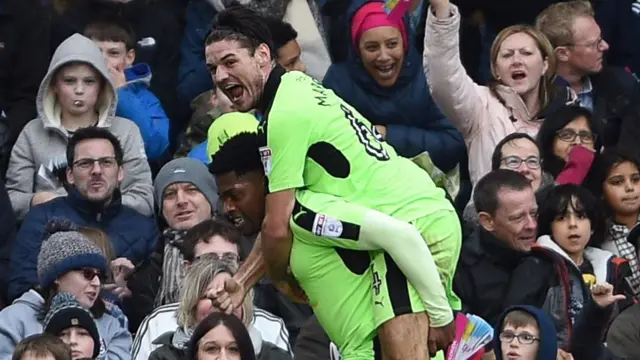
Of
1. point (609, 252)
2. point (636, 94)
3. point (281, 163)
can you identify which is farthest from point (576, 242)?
point (281, 163)

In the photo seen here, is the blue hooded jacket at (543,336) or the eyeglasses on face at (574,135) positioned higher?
the eyeglasses on face at (574,135)

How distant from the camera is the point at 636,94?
13.4 meters

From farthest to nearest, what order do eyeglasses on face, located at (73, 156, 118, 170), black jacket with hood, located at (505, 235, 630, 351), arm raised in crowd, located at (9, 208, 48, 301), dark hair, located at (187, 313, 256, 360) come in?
eyeglasses on face, located at (73, 156, 118, 170) → arm raised in crowd, located at (9, 208, 48, 301) → black jacket with hood, located at (505, 235, 630, 351) → dark hair, located at (187, 313, 256, 360)

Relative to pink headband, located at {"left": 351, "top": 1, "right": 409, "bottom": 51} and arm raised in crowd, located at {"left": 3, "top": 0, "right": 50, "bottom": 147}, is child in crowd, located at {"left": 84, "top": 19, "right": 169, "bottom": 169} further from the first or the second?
pink headband, located at {"left": 351, "top": 1, "right": 409, "bottom": 51}

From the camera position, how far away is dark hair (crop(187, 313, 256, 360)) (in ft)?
32.1

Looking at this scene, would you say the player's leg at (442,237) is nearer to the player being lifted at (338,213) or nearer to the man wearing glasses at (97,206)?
the player being lifted at (338,213)

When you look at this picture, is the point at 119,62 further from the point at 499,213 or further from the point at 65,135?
the point at 499,213

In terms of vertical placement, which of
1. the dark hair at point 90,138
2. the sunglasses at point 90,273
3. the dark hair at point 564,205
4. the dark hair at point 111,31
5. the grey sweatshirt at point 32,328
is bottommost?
the grey sweatshirt at point 32,328

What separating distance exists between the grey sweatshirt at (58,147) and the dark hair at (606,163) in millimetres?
2549

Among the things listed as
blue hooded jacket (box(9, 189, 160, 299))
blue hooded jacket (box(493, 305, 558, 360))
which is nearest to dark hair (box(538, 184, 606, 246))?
blue hooded jacket (box(493, 305, 558, 360))

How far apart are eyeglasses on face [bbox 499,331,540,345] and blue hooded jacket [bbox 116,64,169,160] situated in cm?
311

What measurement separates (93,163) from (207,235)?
101cm

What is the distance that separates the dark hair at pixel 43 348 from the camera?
9.53 m

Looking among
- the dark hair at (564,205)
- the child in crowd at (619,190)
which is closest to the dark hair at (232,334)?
the dark hair at (564,205)
